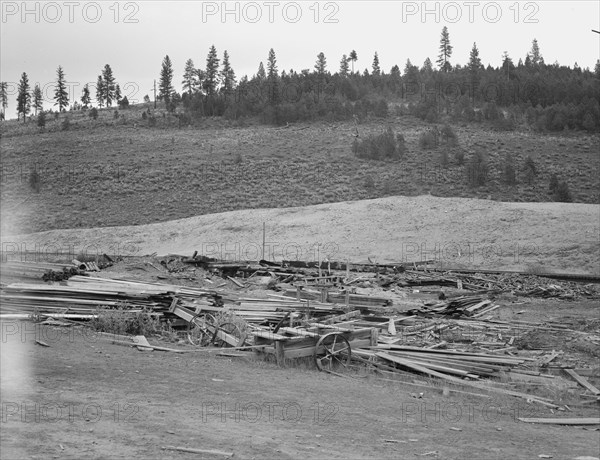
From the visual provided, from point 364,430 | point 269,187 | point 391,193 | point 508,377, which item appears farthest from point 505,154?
point 364,430

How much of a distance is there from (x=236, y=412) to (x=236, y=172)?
164ft

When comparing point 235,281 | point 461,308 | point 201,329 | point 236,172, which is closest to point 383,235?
point 235,281

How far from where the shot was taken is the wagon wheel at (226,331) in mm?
14281

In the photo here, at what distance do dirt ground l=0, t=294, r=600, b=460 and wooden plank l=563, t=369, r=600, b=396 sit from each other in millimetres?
302

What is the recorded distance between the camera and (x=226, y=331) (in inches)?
585

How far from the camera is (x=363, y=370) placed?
41.5ft

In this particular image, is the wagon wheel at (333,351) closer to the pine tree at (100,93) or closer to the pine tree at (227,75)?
the pine tree at (227,75)

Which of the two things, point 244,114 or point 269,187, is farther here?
point 244,114

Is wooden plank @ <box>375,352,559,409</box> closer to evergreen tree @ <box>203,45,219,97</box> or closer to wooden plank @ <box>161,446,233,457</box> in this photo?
wooden plank @ <box>161,446,233,457</box>

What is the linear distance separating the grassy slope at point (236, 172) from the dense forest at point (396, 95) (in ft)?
11.9

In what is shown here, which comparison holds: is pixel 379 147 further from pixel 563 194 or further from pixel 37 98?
pixel 37 98

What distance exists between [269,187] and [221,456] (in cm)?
4813

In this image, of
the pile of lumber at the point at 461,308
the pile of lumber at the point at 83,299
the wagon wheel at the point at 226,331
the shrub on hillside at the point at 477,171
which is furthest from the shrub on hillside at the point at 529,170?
the wagon wheel at the point at 226,331

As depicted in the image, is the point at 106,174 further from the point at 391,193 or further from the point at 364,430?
the point at 364,430
